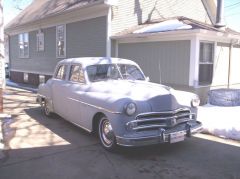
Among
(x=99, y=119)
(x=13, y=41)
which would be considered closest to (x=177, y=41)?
(x=99, y=119)

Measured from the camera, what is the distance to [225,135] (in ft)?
21.3

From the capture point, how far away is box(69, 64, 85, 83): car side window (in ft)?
21.1

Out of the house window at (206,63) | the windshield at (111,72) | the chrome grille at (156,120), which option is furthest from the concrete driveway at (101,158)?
the house window at (206,63)

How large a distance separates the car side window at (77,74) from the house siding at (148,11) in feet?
17.7

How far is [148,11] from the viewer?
1325 cm

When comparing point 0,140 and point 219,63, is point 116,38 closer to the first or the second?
point 219,63

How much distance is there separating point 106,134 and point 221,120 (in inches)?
145

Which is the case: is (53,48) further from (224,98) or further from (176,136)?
(176,136)

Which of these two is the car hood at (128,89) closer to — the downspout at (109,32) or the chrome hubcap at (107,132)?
the chrome hubcap at (107,132)

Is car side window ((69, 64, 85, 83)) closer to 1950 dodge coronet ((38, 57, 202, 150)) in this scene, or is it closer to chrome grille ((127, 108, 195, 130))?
1950 dodge coronet ((38, 57, 202, 150))

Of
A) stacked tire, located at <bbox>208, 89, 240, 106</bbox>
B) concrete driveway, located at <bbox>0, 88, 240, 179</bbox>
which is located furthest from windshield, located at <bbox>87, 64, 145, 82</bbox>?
stacked tire, located at <bbox>208, 89, 240, 106</bbox>

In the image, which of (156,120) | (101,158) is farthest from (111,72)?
(101,158)

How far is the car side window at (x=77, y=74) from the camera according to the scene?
21.1ft

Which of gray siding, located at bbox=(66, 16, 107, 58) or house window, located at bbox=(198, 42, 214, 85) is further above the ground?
gray siding, located at bbox=(66, 16, 107, 58)
